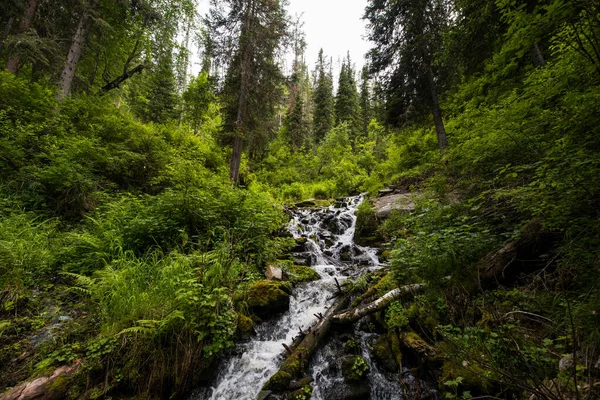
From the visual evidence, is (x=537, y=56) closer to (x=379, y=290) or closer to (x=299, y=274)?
(x=379, y=290)

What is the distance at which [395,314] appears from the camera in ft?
12.2

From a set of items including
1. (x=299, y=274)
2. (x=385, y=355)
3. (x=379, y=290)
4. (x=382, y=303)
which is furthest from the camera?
(x=299, y=274)

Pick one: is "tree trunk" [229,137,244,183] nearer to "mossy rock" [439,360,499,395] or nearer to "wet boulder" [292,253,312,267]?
"wet boulder" [292,253,312,267]

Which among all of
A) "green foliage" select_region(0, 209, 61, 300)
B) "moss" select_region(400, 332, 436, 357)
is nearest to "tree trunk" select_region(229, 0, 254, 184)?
"green foliage" select_region(0, 209, 61, 300)

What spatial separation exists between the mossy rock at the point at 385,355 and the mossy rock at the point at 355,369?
0.22 meters

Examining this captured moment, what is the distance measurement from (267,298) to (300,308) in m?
0.82

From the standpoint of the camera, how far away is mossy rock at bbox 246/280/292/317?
4.66m

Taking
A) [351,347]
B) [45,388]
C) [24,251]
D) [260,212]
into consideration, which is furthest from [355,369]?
[24,251]

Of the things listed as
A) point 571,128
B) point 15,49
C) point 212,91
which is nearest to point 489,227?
point 571,128

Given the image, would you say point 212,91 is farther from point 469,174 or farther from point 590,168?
point 590,168

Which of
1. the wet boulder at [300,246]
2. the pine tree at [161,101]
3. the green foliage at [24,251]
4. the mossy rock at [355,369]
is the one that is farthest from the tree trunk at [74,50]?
the mossy rock at [355,369]

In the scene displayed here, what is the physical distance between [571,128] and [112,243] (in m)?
6.90

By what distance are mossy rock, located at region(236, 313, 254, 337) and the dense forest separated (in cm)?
5

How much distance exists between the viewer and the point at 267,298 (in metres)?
4.75
